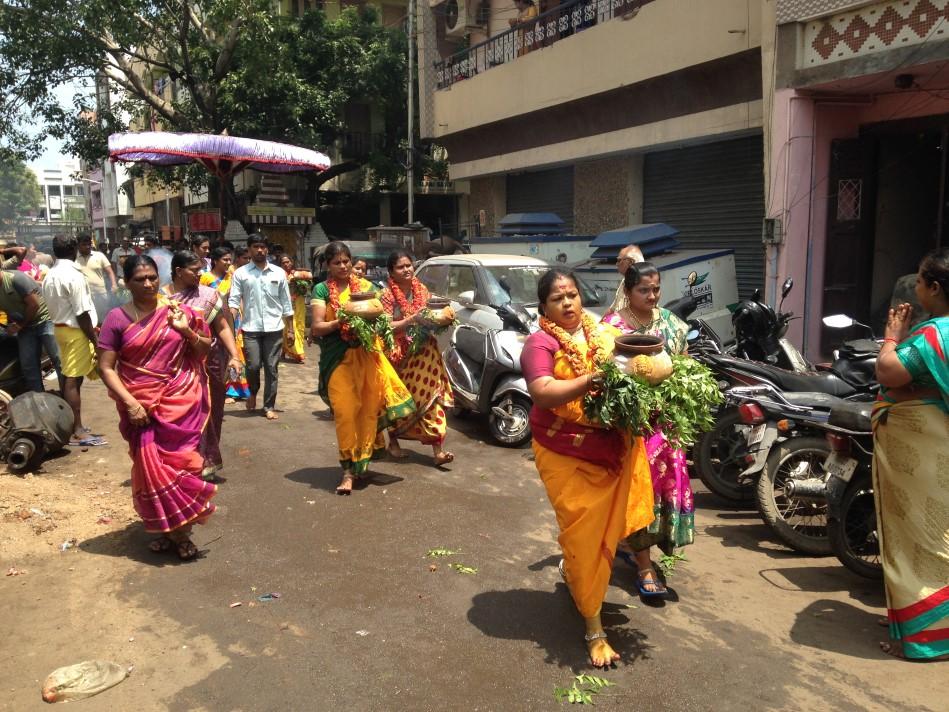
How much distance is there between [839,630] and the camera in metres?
4.03

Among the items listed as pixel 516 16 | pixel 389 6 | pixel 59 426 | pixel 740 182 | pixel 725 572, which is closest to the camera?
pixel 725 572

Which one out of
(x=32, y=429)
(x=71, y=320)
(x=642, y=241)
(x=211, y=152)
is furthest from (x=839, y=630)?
(x=211, y=152)

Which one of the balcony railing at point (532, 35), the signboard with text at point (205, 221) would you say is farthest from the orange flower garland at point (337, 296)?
the signboard with text at point (205, 221)

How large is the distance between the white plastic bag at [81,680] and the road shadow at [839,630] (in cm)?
309

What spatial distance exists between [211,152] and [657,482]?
467 inches

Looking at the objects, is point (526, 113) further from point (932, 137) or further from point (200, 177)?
point (200, 177)

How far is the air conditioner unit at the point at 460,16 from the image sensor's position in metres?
20.3

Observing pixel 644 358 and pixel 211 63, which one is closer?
pixel 644 358

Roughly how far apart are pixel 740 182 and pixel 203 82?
13969 mm

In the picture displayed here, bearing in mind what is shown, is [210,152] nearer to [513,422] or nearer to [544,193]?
[544,193]

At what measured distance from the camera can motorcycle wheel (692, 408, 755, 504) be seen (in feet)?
19.1

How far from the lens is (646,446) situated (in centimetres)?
411

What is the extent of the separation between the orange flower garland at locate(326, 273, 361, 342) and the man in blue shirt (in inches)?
100

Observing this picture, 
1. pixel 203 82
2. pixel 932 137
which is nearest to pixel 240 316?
pixel 932 137
